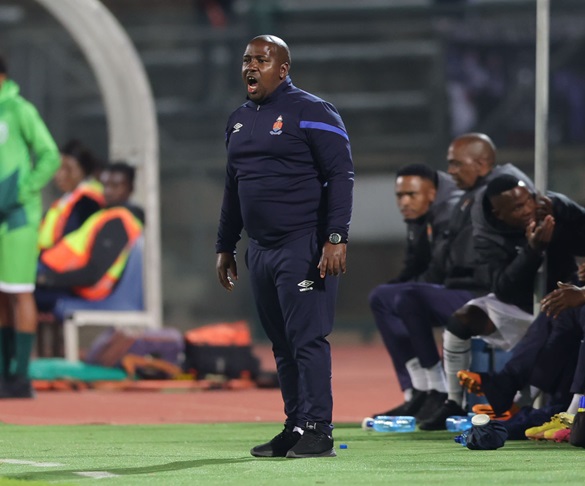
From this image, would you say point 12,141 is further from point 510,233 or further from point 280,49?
point 280,49

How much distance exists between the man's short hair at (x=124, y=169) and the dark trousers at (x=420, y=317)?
5.15 metres

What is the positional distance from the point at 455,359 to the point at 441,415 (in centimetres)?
39

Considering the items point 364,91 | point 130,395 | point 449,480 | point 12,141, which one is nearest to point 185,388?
point 130,395

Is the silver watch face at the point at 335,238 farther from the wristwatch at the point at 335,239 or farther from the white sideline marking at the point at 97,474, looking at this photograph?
the white sideline marking at the point at 97,474

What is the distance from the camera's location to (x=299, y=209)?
753 centimetres

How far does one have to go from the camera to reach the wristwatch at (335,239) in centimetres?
738

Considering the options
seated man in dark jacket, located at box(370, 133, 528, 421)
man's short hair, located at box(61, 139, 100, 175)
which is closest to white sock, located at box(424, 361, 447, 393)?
seated man in dark jacket, located at box(370, 133, 528, 421)

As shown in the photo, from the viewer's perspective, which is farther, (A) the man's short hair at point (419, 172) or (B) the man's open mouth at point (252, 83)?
(A) the man's short hair at point (419, 172)

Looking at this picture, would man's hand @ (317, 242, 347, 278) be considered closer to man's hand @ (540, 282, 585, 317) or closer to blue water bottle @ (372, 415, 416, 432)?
man's hand @ (540, 282, 585, 317)

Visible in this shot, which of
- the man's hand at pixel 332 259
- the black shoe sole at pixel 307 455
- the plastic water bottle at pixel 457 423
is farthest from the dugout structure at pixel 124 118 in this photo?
the man's hand at pixel 332 259

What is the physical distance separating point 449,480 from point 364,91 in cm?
1513

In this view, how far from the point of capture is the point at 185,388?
1350 cm

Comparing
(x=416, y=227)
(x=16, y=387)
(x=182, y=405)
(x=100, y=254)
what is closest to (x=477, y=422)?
(x=416, y=227)

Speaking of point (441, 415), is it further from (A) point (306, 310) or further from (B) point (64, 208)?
(B) point (64, 208)
